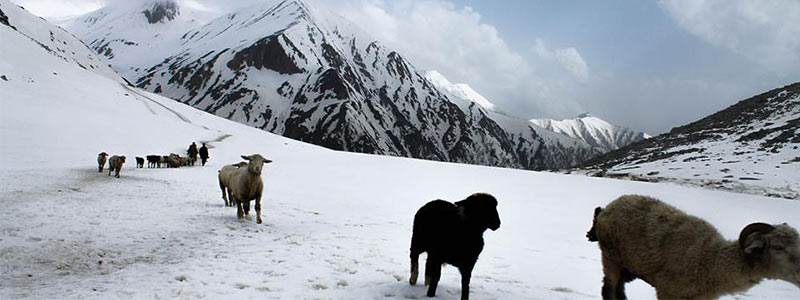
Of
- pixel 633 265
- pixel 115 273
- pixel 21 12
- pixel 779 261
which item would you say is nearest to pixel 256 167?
pixel 115 273

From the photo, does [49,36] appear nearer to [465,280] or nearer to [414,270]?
[414,270]

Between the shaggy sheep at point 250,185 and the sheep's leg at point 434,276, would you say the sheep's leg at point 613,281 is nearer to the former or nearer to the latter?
the sheep's leg at point 434,276

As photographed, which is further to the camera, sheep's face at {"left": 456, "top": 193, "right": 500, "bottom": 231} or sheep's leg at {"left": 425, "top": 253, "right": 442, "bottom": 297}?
sheep's leg at {"left": 425, "top": 253, "right": 442, "bottom": 297}

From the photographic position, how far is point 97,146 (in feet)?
109

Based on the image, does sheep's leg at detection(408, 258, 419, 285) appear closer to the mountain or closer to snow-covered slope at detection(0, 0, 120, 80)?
the mountain

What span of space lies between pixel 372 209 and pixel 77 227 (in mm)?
11657

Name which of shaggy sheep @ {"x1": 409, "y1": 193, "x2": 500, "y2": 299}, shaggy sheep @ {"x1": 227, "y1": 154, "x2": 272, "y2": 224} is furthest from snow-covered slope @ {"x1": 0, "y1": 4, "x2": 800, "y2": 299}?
shaggy sheep @ {"x1": 409, "y1": 193, "x2": 500, "y2": 299}

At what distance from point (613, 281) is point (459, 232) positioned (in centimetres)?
266

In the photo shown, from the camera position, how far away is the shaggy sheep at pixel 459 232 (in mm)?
6625

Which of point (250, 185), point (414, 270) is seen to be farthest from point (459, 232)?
point (250, 185)

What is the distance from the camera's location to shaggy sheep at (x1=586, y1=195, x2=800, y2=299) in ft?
15.6

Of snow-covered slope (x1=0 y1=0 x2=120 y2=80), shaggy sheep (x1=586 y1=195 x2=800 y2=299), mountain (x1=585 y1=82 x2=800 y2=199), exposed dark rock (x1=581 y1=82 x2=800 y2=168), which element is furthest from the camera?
snow-covered slope (x1=0 y1=0 x2=120 y2=80)

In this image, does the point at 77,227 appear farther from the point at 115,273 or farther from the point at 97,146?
the point at 97,146

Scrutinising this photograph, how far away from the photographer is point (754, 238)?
491cm
